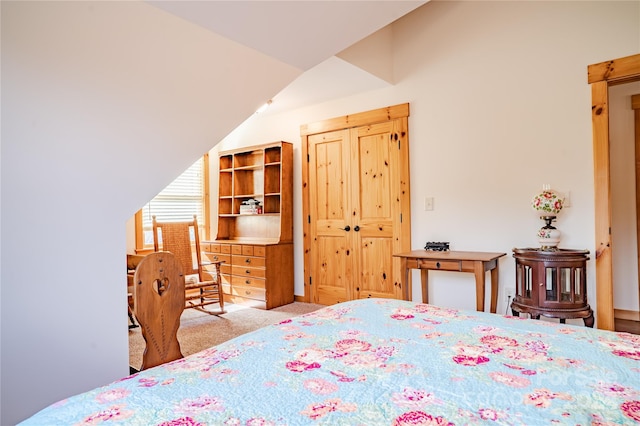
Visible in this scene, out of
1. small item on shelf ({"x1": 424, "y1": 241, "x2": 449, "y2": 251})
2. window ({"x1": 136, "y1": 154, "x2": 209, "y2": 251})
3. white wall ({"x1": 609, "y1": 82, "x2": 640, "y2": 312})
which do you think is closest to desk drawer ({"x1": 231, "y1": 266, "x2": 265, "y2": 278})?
window ({"x1": 136, "y1": 154, "x2": 209, "y2": 251})

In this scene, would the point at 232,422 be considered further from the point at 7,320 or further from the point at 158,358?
the point at 7,320

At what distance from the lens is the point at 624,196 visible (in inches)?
152

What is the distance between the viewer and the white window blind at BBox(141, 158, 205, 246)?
4.92 meters

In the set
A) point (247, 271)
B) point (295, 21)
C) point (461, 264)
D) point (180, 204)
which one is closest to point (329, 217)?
point (247, 271)

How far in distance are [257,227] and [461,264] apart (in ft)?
9.54

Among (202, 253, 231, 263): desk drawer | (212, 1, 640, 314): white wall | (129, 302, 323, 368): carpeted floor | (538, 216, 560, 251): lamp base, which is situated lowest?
(129, 302, 323, 368): carpeted floor

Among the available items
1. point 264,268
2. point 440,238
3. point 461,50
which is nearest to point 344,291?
point 264,268

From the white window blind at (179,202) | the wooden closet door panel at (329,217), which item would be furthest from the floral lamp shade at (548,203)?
the white window blind at (179,202)

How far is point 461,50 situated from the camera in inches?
138

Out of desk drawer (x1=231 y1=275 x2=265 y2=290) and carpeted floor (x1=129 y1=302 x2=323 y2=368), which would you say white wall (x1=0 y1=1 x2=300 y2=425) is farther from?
desk drawer (x1=231 y1=275 x2=265 y2=290)

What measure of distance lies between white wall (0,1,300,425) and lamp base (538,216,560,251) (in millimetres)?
2565

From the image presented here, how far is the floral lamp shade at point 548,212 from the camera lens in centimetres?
285

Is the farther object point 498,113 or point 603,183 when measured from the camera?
point 498,113

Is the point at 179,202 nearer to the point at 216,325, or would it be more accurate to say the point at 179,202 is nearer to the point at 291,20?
the point at 216,325
